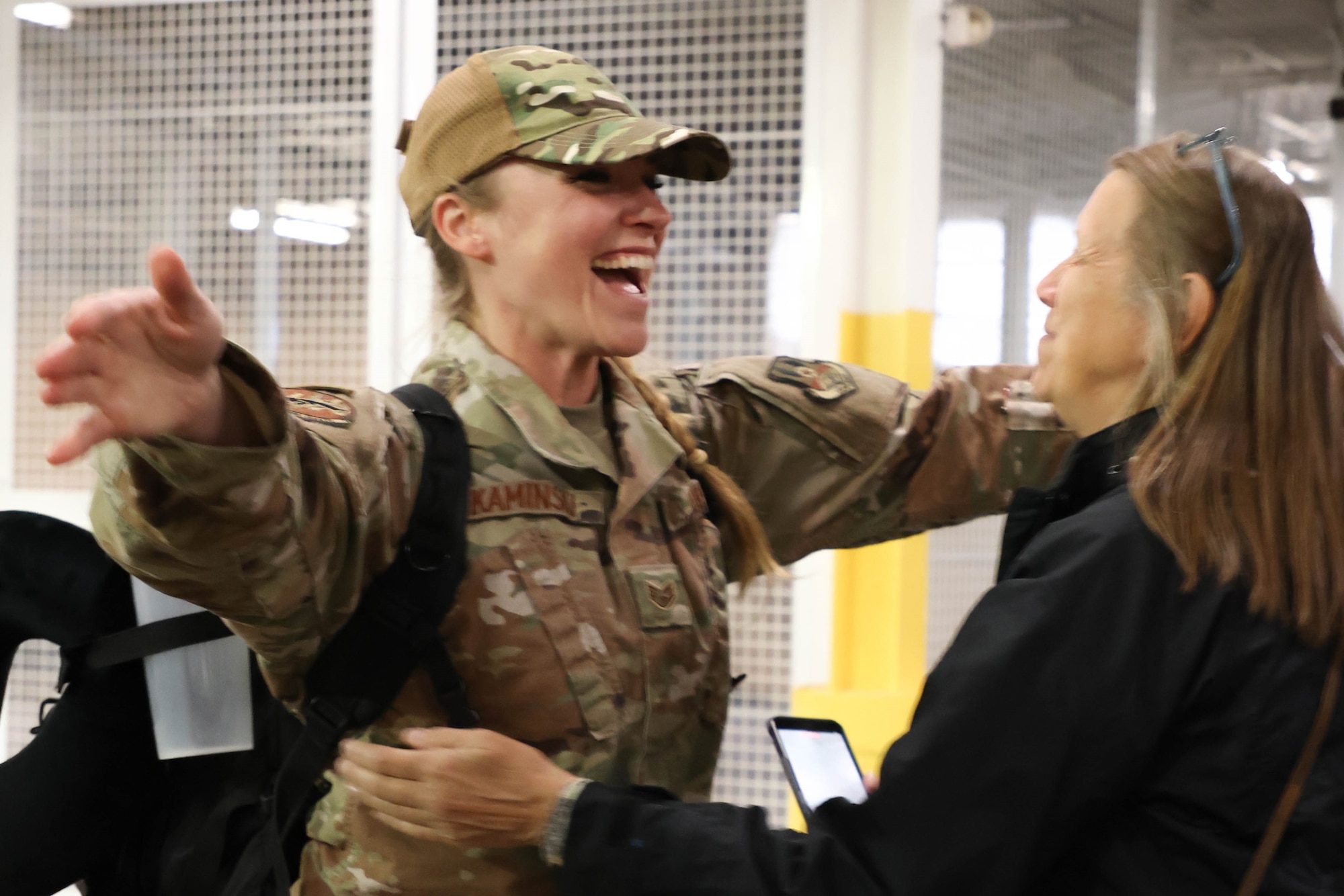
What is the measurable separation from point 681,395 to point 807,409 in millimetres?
174

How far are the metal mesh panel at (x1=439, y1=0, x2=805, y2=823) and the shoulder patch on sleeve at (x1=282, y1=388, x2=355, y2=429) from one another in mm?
1718

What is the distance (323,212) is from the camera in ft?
10.4

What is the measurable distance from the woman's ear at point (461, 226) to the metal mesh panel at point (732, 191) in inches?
56.2

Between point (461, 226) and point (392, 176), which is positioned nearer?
point (461, 226)

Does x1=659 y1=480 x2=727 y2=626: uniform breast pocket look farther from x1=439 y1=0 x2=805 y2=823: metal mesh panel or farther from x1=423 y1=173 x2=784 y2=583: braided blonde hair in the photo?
x1=439 y1=0 x2=805 y2=823: metal mesh panel

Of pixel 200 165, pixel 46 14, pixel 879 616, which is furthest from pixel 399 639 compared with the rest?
pixel 46 14

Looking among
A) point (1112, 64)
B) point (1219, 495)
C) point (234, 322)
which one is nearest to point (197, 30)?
point (234, 322)

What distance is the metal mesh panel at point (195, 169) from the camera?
315cm

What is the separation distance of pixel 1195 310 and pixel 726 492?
2.15ft

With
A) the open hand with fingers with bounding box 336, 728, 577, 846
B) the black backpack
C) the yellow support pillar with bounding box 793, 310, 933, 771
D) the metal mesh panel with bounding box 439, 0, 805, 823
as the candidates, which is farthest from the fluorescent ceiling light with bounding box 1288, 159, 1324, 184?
the open hand with fingers with bounding box 336, 728, 577, 846

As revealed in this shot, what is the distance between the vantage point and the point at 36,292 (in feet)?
10.9

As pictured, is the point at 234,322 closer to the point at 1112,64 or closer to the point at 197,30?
the point at 197,30

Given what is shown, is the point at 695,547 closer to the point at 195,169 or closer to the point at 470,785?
the point at 470,785

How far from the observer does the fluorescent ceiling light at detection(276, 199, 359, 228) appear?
314 cm
